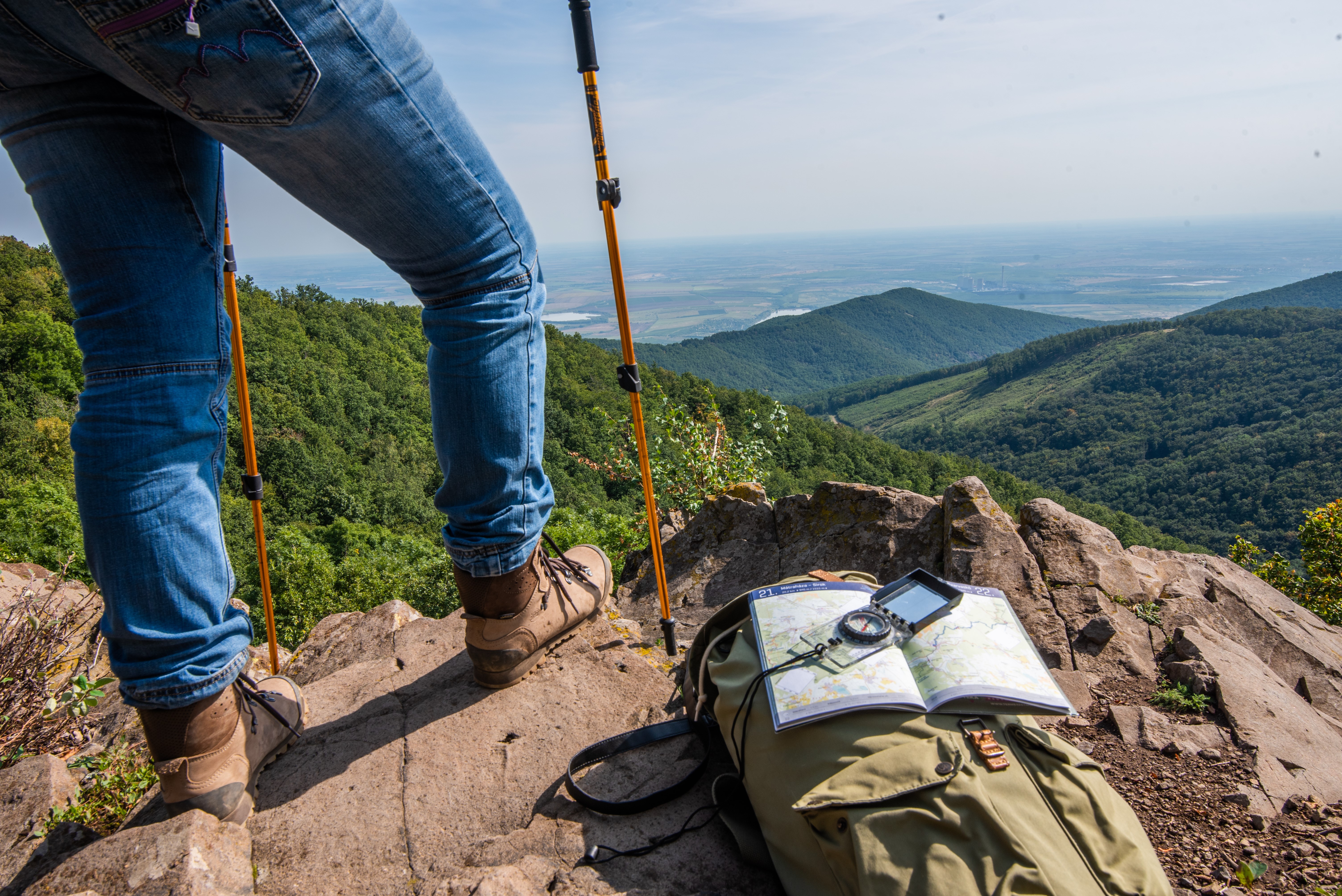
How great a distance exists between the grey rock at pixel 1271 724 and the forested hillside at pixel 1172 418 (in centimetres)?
5448

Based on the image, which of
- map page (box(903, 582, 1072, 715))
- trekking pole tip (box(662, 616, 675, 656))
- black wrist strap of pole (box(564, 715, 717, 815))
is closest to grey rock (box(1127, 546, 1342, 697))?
map page (box(903, 582, 1072, 715))

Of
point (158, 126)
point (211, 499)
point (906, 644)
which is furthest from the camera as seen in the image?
point (906, 644)

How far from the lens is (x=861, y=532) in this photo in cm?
379

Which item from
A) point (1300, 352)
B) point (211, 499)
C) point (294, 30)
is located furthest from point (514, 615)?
point (1300, 352)

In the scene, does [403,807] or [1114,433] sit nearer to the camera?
[403,807]

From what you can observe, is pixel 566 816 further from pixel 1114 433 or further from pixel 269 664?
pixel 1114 433

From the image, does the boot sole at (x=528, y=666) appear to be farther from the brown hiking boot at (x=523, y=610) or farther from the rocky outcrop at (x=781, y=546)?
the rocky outcrop at (x=781, y=546)

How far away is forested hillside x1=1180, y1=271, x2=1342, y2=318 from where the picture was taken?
4368 inches

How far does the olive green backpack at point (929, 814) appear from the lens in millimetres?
1188

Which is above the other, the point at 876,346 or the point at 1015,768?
the point at 1015,768

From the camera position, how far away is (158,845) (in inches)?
52.6

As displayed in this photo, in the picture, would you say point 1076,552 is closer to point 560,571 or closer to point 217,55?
point 560,571

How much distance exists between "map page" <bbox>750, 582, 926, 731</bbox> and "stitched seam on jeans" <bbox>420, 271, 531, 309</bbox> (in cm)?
101

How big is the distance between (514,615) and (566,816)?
55 cm
